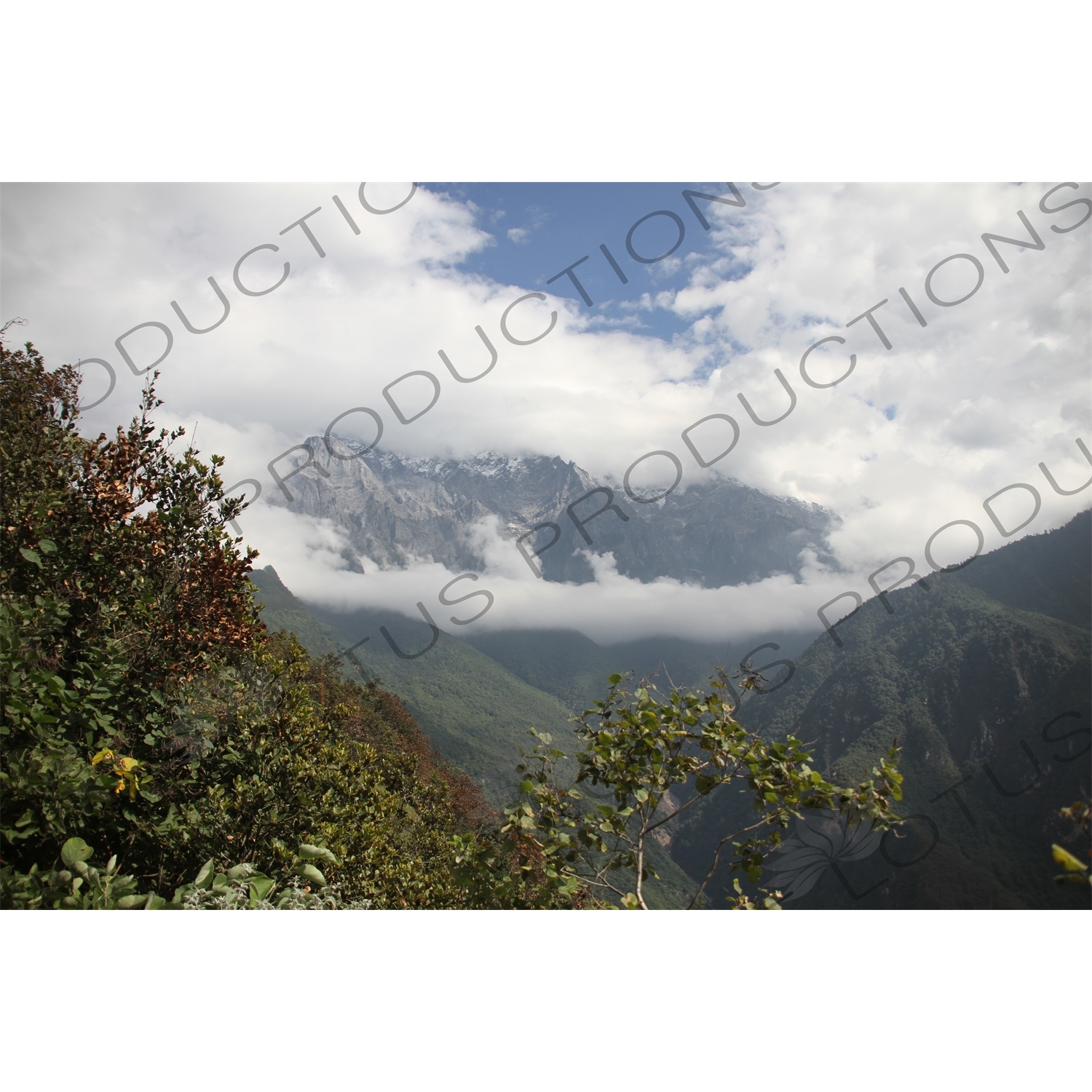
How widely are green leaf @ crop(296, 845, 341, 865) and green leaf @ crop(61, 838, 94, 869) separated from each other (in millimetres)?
862

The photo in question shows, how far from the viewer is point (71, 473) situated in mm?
3350

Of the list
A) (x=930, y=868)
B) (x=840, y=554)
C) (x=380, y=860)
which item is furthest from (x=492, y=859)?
(x=840, y=554)

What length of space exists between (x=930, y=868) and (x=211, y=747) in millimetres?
28036

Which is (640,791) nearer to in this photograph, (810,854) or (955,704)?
(810,854)

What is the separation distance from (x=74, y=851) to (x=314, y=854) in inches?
38.4

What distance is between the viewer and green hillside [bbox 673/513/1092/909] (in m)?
23.5

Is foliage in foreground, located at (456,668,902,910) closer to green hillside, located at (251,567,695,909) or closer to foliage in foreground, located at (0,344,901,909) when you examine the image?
foliage in foreground, located at (0,344,901,909)

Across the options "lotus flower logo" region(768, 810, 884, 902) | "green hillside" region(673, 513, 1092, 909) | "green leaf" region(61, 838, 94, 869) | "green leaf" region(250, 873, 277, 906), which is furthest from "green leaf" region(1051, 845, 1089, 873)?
"green hillside" region(673, 513, 1092, 909)

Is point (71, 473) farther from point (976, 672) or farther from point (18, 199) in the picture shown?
point (976, 672)

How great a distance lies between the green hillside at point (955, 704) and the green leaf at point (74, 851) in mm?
21270

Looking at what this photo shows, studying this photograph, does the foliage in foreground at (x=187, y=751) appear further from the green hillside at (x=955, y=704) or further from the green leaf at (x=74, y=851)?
the green hillside at (x=955, y=704)

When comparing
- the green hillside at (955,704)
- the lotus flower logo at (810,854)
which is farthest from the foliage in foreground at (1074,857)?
the green hillside at (955,704)

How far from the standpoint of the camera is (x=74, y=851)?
2.49m

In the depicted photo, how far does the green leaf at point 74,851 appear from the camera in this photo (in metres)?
2.46
